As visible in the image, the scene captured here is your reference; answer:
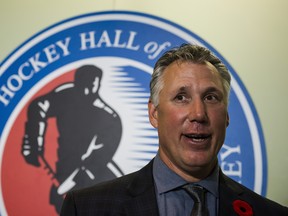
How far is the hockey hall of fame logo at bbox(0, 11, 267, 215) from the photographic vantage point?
166 cm

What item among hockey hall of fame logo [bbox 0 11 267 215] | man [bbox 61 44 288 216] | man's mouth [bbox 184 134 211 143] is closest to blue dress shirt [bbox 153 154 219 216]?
man [bbox 61 44 288 216]

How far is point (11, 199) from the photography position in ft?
5.51

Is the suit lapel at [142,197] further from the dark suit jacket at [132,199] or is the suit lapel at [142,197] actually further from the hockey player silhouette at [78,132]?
the hockey player silhouette at [78,132]

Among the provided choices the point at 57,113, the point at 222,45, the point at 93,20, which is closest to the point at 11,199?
the point at 57,113

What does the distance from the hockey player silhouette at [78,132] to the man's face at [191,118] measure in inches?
21.1

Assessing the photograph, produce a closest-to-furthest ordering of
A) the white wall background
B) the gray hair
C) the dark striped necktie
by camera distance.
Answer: the dark striped necktie, the gray hair, the white wall background

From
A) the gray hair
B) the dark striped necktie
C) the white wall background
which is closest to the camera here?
the dark striped necktie

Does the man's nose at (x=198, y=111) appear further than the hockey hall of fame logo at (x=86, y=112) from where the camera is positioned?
No

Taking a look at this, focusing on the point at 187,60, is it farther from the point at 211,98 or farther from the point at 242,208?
the point at 242,208

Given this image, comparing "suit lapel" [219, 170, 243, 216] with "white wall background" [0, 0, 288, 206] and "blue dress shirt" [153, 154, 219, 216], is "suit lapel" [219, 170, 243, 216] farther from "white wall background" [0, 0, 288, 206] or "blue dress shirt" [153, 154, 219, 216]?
"white wall background" [0, 0, 288, 206]

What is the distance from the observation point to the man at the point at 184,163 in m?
1.10

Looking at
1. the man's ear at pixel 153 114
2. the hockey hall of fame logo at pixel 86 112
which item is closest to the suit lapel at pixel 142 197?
the man's ear at pixel 153 114

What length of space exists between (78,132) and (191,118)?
0.71 metres

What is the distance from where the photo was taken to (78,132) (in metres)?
1.68
